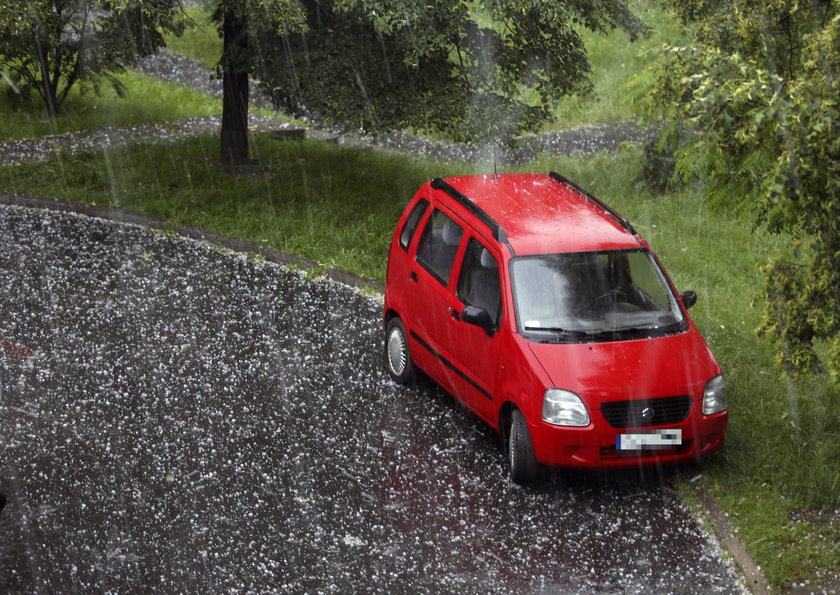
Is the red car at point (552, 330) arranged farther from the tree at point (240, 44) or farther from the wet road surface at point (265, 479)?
the tree at point (240, 44)

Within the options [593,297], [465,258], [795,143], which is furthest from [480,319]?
[795,143]

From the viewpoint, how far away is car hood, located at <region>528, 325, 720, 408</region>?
775 centimetres

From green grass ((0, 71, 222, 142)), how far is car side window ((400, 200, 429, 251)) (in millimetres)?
10118

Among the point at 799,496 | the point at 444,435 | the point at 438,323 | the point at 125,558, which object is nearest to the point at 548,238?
the point at 438,323

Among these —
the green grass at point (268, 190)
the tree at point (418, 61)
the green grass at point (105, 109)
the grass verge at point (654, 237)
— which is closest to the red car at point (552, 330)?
the grass verge at point (654, 237)

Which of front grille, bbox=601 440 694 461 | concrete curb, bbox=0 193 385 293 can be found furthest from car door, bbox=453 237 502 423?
concrete curb, bbox=0 193 385 293

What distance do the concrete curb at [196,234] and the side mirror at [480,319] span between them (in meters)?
4.09

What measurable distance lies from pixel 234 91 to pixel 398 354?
7.60 m

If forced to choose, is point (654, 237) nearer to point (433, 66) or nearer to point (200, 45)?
point (433, 66)

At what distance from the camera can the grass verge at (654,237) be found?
25.9 ft

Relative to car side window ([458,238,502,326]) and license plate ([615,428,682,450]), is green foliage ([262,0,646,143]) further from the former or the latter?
license plate ([615,428,682,450])

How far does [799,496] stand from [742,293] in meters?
4.75

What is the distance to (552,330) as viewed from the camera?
26.8 ft

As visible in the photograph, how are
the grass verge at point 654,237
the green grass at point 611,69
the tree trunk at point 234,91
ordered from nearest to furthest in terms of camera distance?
the grass verge at point 654,237
the tree trunk at point 234,91
the green grass at point 611,69
